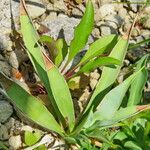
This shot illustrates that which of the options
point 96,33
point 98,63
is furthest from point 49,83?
point 96,33

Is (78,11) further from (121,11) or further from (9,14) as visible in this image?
(9,14)

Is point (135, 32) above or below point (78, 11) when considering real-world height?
below

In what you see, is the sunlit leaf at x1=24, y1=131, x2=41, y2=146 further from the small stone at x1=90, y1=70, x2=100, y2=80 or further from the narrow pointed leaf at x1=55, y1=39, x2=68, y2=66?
the small stone at x1=90, y1=70, x2=100, y2=80

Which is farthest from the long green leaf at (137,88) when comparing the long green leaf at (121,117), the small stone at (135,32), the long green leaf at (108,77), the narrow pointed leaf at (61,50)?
the small stone at (135,32)

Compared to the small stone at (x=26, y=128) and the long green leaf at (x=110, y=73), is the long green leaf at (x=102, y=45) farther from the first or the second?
the small stone at (x=26, y=128)

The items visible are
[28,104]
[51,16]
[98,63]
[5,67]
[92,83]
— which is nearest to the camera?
[28,104]

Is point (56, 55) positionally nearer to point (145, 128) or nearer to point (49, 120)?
point (49, 120)

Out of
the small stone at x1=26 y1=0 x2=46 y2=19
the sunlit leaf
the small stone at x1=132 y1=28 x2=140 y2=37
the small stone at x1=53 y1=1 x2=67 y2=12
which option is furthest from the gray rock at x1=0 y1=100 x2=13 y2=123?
the small stone at x1=132 y1=28 x2=140 y2=37
